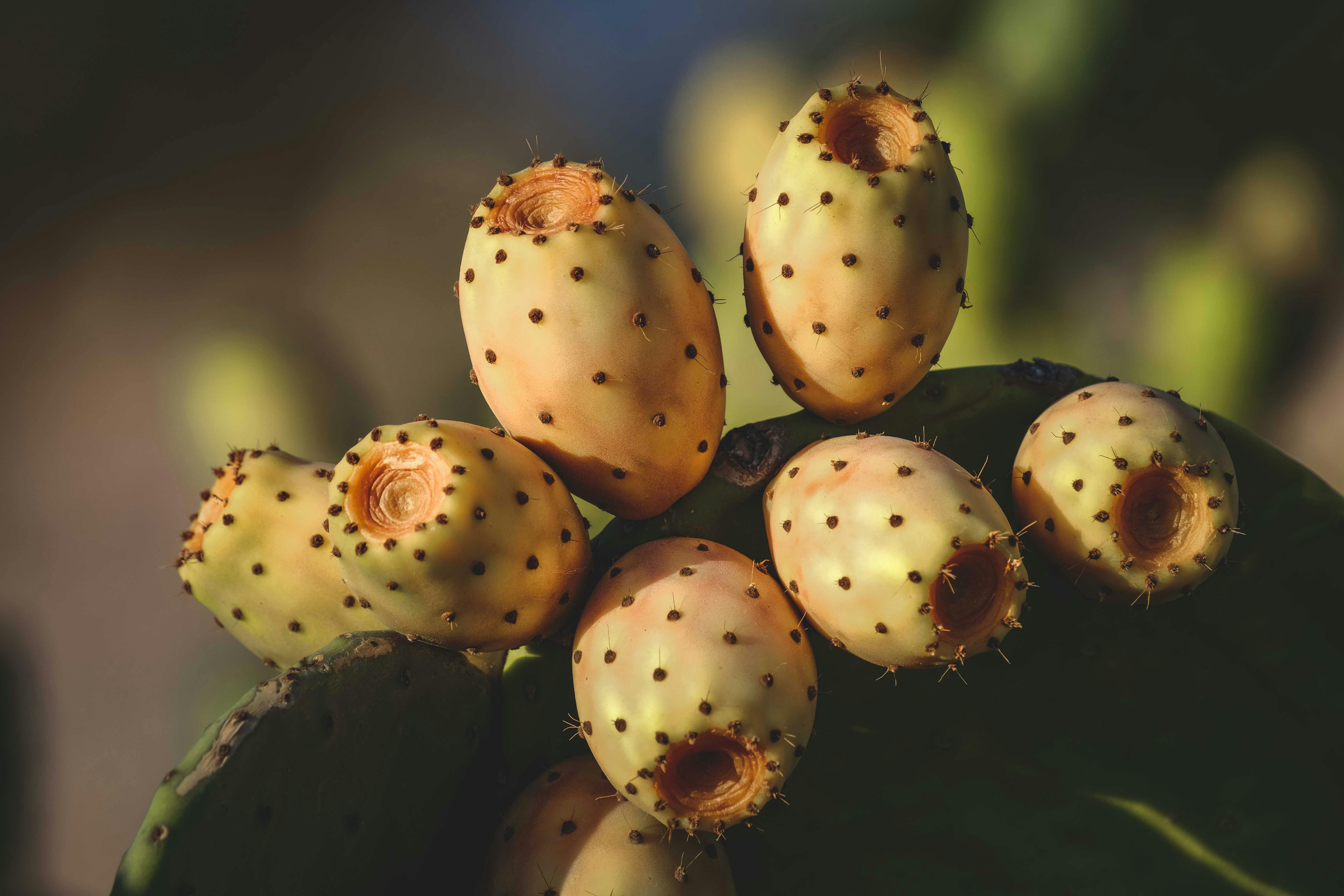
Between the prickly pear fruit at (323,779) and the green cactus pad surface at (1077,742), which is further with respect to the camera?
the green cactus pad surface at (1077,742)

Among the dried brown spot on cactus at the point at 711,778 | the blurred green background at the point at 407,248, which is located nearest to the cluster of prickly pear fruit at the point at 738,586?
the dried brown spot on cactus at the point at 711,778

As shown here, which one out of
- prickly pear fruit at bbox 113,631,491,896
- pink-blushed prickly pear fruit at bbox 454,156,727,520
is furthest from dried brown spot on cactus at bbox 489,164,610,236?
prickly pear fruit at bbox 113,631,491,896

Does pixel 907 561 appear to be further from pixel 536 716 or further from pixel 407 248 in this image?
pixel 407 248

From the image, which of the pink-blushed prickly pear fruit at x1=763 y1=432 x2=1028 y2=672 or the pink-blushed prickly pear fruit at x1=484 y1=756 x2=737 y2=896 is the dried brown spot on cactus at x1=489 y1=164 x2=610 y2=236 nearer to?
the pink-blushed prickly pear fruit at x1=763 y1=432 x2=1028 y2=672

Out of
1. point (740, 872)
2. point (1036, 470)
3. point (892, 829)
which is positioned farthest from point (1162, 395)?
point (740, 872)

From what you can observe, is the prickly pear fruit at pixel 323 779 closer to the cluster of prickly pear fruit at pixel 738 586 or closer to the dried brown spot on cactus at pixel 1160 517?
the cluster of prickly pear fruit at pixel 738 586

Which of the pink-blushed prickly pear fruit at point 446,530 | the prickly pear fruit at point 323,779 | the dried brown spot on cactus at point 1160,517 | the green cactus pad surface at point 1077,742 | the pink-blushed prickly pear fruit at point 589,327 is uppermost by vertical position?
the pink-blushed prickly pear fruit at point 589,327

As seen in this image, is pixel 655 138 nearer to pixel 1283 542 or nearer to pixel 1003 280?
pixel 1003 280
